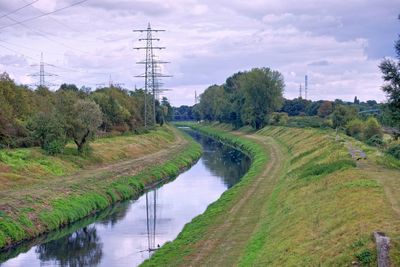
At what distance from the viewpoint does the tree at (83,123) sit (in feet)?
201

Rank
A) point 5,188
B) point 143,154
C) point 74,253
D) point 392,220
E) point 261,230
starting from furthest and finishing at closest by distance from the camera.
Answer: point 143,154
point 5,188
point 74,253
point 261,230
point 392,220

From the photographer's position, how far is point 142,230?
120 ft

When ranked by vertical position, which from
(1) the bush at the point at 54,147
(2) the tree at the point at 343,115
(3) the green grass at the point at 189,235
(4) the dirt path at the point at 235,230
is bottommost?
(3) the green grass at the point at 189,235

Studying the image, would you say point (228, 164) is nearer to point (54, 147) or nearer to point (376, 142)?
point (376, 142)

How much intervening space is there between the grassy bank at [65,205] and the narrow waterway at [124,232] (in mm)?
637

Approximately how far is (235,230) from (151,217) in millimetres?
11464


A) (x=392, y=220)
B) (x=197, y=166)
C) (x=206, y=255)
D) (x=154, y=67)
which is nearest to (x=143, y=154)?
(x=197, y=166)

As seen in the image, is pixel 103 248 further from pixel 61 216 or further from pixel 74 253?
pixel 61 216

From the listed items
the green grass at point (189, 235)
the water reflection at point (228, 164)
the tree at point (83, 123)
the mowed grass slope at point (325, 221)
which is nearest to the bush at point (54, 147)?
the tree at point (83, 123)

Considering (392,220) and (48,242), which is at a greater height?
(392,220)

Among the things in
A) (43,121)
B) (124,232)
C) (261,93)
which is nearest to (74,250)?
(124,232)

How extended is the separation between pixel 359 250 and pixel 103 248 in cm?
1744

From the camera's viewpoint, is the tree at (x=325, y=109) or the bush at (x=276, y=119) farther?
the tree at (x=325, y=109)

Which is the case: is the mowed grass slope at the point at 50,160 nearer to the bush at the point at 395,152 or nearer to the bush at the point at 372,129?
the bush at the point at 395,152
